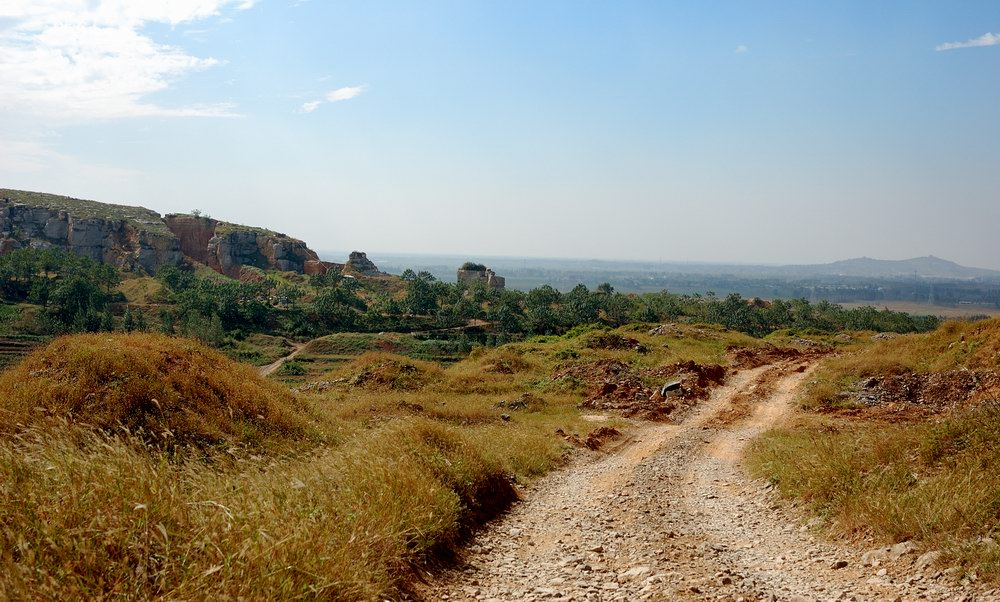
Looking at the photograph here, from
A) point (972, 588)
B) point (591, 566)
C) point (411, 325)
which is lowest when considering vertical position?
point (411, 325)

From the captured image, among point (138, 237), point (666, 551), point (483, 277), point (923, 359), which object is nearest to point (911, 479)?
point (666, 551)

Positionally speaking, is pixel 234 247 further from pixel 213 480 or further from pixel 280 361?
pixel 213 480

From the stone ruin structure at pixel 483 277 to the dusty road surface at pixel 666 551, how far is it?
97.6m

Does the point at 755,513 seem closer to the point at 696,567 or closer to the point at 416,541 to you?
the point at 696,567

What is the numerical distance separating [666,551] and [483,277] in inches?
4352

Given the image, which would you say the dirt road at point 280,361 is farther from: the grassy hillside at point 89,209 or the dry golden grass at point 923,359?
the grassy hillside at point 89,209

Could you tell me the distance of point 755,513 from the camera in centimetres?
783

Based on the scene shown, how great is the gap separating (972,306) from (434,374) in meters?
134

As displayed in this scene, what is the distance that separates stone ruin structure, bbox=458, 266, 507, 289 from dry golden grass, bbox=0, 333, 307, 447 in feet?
313

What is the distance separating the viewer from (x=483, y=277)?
11631cm

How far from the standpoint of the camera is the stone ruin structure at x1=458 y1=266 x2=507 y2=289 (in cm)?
10956

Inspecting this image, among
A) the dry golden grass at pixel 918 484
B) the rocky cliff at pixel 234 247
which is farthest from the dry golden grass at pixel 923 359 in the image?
the rocky cliff at pixel 234 247

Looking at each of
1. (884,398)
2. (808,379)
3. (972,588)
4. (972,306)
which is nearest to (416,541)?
(972,588)

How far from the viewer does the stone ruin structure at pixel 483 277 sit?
10956 centimetres
